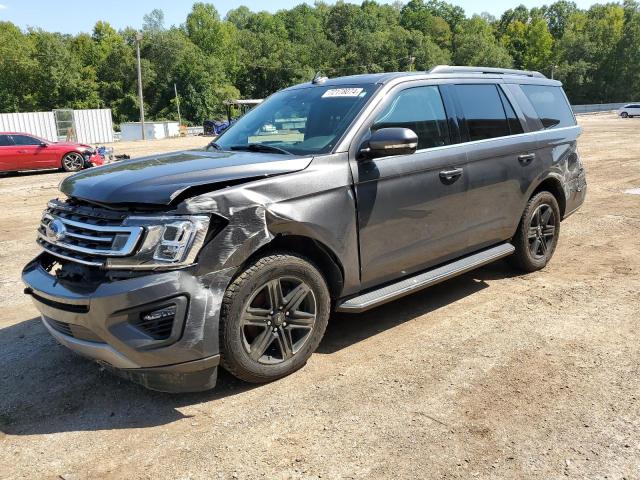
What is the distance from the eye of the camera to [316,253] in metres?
3.71

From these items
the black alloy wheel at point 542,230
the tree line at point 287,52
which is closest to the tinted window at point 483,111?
the black alloy wheel at point 542,230

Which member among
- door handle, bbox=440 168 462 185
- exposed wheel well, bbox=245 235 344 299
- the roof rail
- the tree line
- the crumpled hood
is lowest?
exposed wheel well, bbox=245 235 344 299

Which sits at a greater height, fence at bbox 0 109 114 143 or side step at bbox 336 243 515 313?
fence at bbox 0 109 114 143

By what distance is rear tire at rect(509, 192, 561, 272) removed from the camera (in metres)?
5.35

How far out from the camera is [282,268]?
339 cm

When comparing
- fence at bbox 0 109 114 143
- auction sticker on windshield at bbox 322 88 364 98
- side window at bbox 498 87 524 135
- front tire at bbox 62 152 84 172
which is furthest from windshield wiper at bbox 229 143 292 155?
fence at bbox 0 109 114 143

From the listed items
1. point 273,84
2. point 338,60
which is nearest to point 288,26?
point 338,60

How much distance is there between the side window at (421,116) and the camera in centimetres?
412

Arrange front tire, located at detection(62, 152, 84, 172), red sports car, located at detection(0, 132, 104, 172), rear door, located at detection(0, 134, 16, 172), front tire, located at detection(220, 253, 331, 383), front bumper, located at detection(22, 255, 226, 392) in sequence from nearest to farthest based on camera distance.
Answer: front bumper, located at detection(22, 255, 226, 392)
front tire, located at detection(220, 253, 331, 383)
rear door, located at detection(0, 134, 16, 172)
red sports car, located at detection(0, 132, 104, 172)
front tire, located at detection(62, 152, 84, 172)

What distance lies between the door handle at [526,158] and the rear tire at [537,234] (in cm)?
40

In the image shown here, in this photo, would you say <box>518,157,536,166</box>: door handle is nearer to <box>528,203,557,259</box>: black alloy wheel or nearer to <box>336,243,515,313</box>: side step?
<box>528,203,557,259</box>: black alloy wheel

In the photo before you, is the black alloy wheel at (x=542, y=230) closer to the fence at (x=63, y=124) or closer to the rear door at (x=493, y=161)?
the rear door at (x=493, y=161)

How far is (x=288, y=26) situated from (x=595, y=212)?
411 ft

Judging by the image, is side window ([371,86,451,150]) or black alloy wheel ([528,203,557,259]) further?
black alloy wheel ([528,203,557,259])
